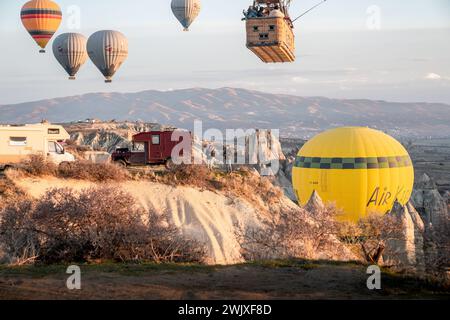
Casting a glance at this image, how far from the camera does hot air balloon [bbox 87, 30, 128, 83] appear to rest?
2933 inches

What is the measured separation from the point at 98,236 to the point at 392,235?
21.5 metres

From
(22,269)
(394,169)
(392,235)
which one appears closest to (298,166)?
(394,169)

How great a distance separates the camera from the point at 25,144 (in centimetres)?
3528

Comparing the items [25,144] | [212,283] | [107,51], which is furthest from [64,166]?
[107,51]

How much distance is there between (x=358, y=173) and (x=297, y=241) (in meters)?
24.0

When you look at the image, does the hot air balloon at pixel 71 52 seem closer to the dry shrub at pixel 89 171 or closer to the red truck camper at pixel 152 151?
the red truck camper at pixel 152 151

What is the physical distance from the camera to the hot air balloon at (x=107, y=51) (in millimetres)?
74500

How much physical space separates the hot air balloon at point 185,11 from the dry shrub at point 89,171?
48590mm

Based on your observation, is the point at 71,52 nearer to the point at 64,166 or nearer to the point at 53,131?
the point at 53,131

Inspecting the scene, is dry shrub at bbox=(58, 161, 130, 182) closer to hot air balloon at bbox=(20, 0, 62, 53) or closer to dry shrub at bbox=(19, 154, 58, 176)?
dry shrub at bbox=(19, 154, 58, 176)

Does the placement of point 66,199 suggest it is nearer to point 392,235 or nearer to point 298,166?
point 392,235

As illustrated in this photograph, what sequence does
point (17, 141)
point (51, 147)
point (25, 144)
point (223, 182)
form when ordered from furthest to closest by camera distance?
point (223, 182), point (51, 147), point (17, 141), point (25, 144)

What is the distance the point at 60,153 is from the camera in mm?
35969

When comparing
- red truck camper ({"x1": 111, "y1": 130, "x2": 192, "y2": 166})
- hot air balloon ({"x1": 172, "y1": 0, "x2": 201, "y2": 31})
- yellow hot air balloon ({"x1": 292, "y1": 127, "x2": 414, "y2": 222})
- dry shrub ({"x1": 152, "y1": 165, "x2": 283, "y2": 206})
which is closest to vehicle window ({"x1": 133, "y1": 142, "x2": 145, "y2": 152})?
red truck camper ({"x1": 111, "y1": 130, "x2": 192, "y2": 166})
